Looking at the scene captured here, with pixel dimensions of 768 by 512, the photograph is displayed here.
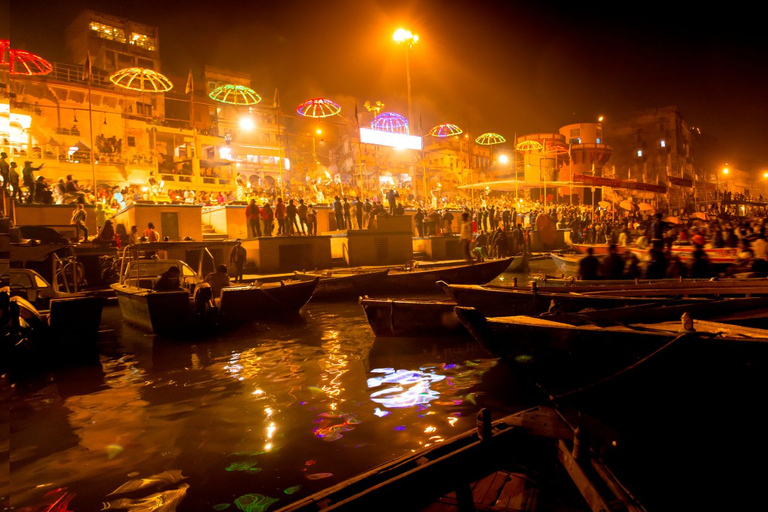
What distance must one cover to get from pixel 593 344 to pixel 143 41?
6327 centimetres

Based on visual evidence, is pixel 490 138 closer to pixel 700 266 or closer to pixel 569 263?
pixel 569 263

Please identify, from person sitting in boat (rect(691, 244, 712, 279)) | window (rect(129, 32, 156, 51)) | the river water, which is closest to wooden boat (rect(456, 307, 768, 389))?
the river water

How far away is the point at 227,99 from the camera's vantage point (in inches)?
1003

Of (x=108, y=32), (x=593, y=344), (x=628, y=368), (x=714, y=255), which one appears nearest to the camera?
(x=628, y=368)

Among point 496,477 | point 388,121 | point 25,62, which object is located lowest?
point 496,477

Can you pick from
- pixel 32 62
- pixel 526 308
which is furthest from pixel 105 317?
pixel 32 62

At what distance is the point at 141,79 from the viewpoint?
2134 centimetres

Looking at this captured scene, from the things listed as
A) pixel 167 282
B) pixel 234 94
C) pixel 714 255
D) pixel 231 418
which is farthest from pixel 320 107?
pixel 231 418

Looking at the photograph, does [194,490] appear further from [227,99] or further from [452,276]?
[227,99]

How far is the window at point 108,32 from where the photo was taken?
Result: 4938 centimetres

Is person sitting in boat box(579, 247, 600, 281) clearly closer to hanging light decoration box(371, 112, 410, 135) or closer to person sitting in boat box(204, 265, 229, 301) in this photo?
person sitting in boat box(204, 265, 229, 301)

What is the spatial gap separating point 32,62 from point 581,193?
58131mm

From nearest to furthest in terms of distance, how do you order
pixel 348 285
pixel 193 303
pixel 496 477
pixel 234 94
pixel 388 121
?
pixel 496 477 < pixel 193 303 < pixel 348 285 < pixel 234 94 < pixel 388 121

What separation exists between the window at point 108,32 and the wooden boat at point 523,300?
56943mm
